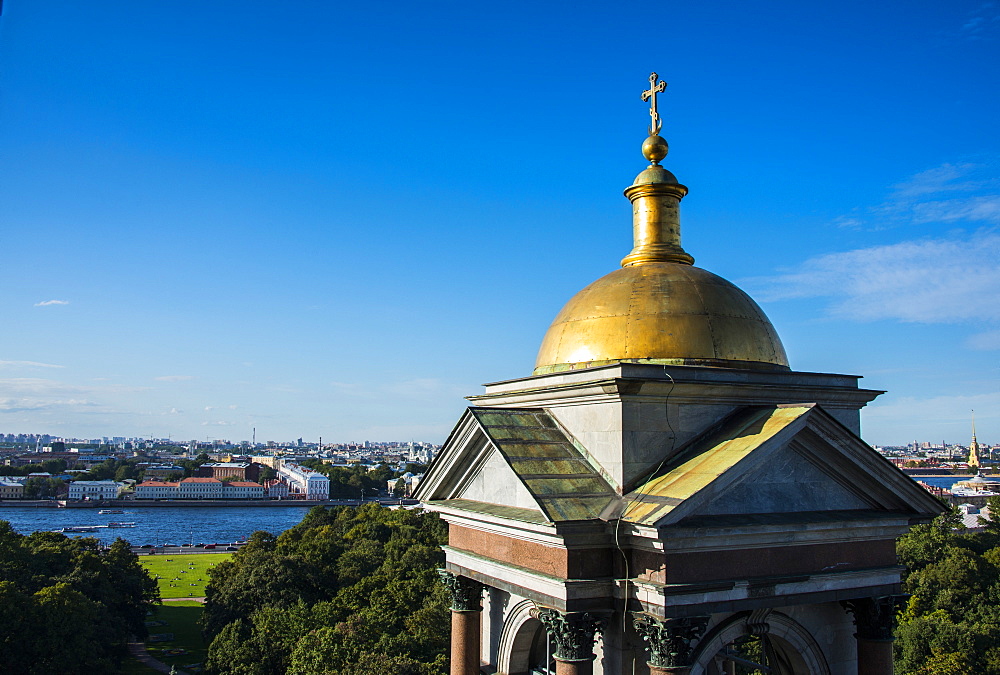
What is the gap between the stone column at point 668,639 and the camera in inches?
452

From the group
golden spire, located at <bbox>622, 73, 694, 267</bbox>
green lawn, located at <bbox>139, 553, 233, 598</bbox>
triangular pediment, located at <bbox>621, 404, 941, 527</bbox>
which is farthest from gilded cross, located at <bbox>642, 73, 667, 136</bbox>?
green lawn, located at <bbox>139, 553, 233, 598</bbox>

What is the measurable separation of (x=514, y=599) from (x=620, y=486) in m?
3.97

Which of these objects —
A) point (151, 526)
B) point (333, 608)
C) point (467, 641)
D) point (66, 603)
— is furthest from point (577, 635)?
point (151, 526)

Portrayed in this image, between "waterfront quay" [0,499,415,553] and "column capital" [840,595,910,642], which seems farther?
"waterfront quay" [0,499,415,553]

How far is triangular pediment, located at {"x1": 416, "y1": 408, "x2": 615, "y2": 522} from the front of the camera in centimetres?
1241

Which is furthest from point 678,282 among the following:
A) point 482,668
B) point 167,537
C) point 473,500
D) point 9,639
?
point 167,537

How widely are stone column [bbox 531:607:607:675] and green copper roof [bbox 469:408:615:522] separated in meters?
1.57

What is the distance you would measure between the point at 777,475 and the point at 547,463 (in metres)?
3.76

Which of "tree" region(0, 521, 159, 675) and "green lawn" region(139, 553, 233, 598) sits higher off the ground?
"tree" region(0, 521, 159, 675)

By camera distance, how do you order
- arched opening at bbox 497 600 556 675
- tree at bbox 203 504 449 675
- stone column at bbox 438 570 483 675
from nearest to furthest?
arched opening at bbox 497 600 556 675 → stone column at bbox 438 570 483 675 → tree at bbox 203 504 449 675

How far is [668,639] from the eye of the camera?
37.6ft

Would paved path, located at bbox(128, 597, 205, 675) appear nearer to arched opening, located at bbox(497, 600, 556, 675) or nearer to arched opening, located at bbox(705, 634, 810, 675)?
arched opening, located at bbox(497, 600, 556, 675)

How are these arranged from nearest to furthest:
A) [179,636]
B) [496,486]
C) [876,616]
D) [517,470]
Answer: [517,470]
[876,616]
[496,486]
[179,636]

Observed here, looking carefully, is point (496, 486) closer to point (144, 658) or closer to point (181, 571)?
point (144, 658)
